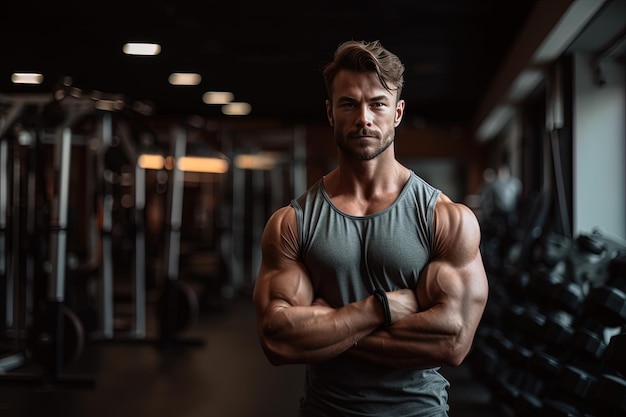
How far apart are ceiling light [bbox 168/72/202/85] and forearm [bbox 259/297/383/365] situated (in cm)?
361

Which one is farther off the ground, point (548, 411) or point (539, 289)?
point (539, 289)

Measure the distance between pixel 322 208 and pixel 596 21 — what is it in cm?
323

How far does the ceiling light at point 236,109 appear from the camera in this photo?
23.2 feet

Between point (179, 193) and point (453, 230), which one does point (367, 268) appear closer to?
point (453, 230)

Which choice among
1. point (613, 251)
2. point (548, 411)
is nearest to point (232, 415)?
point (548, 411)

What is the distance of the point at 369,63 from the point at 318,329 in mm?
443

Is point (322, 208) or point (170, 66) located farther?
point (170, 66)

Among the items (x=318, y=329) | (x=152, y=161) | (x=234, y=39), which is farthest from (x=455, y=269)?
(x=152, y=161)

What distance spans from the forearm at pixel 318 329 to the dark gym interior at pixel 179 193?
903 millimetres

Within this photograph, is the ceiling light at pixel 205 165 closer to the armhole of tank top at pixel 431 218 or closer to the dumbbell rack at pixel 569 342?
the dumbbell rack at pixel 569 342

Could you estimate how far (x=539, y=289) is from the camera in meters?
2.99

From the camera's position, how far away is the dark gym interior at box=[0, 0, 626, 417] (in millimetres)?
3119

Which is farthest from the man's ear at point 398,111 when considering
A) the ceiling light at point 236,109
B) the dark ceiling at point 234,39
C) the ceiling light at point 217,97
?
the ceiling light at point 236,109

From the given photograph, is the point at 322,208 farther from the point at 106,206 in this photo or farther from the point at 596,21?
the point at 106,206
